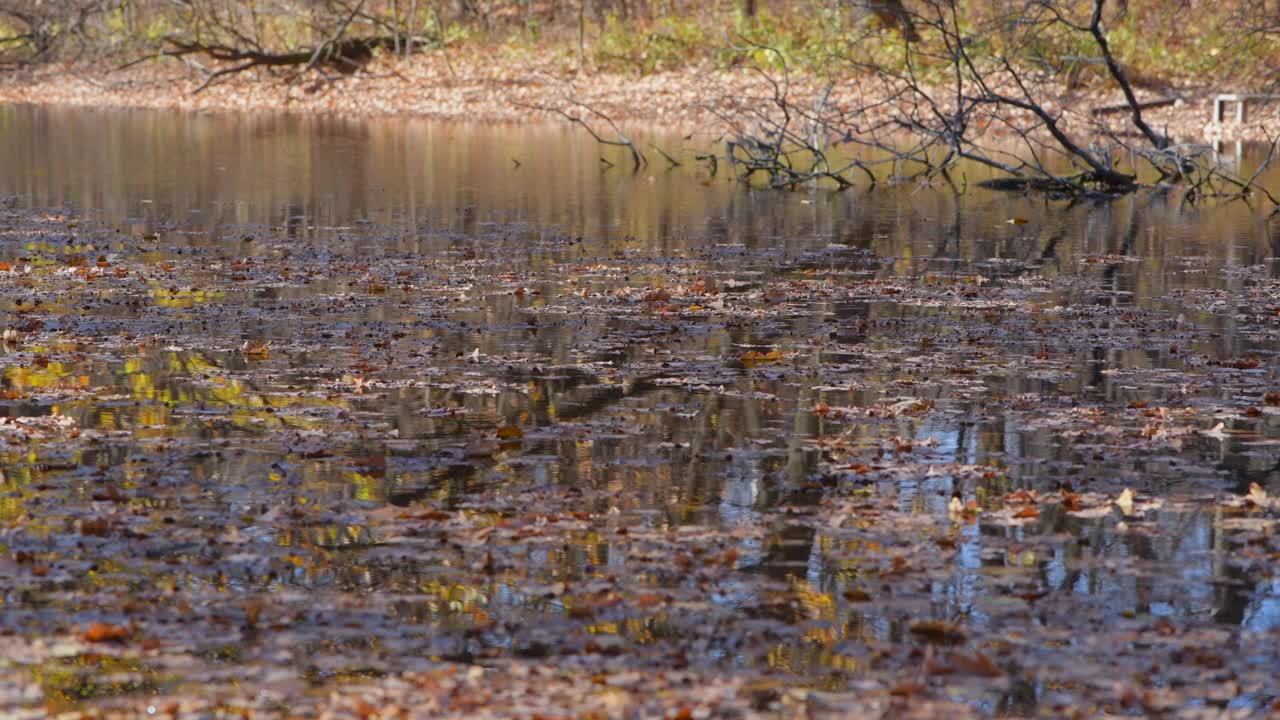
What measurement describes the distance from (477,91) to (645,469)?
110ft

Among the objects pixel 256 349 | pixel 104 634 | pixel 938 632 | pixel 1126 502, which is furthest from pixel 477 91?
pixel 938 632

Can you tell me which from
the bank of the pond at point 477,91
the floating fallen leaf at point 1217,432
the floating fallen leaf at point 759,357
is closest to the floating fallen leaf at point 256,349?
the floating fallen leaf at point 759,357

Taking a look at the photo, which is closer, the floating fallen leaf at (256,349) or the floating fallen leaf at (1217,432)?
the floating fallen leaf at (1217,432)

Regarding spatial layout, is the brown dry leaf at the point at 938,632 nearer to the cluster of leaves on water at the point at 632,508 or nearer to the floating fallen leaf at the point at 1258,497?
the cluster of leaves on water at the point at 632,508

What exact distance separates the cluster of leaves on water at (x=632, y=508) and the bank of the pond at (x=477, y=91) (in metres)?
20.6

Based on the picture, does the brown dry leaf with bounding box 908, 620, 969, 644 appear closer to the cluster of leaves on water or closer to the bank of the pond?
the cluster of leaves on water

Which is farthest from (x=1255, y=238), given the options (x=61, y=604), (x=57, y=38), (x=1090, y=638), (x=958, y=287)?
(x=57, y=38)

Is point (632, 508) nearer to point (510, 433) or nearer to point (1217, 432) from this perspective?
point (510, 433)

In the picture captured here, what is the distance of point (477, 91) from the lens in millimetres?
39406

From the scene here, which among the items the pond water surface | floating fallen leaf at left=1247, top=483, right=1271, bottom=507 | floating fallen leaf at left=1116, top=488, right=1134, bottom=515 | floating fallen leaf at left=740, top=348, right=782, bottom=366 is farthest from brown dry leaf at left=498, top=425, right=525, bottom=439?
floating fallen leaf at left=1247, top=483, right=1271, bottom=507

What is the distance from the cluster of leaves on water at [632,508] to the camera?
184 inches

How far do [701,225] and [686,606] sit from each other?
11803mm

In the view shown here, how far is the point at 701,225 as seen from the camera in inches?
663

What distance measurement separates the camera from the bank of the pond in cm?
3334
